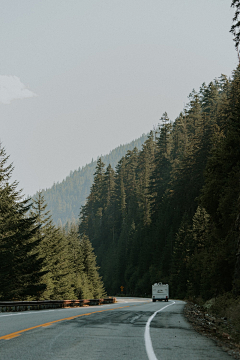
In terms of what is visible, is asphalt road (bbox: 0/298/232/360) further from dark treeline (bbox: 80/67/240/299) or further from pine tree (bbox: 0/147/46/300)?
pine tree (bbox: 0/147/46/300)

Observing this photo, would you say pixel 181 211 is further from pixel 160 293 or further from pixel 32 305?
pixel 32 305

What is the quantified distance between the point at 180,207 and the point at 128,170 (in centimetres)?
5287

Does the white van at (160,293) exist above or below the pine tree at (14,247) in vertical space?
below

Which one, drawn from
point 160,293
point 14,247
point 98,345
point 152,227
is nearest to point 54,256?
point 160,293

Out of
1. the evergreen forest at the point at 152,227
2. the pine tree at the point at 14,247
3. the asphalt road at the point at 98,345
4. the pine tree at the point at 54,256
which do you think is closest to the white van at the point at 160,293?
the evergreen forest at the point at 152,227

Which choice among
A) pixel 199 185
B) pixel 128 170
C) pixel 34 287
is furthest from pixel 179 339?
pixel 128 170

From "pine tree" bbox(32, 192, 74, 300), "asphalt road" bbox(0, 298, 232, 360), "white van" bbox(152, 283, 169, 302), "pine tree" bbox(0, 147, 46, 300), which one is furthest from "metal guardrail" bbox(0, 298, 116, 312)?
"pine tree" bbox(32, 192, 74, 300)

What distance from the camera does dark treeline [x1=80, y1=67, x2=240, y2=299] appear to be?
26734 mm

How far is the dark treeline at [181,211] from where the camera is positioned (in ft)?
87.7

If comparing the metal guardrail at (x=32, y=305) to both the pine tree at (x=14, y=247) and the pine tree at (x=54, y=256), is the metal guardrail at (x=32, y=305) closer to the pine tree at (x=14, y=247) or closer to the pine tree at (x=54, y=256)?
the pine tree at (x=14, y=247)

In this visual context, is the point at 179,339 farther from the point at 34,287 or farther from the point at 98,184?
the point at 98,184

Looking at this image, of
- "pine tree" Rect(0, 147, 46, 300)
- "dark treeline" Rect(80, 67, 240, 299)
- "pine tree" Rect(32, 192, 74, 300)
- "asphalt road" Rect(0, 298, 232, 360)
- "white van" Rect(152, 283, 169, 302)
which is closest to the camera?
"asphalt road" Rect(0, 298, 232, 360)

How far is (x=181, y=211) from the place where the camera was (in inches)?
3071

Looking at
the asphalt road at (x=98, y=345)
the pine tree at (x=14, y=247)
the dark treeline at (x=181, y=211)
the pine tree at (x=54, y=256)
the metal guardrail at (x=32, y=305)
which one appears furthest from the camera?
the pine tree at (x=54, y=256)
